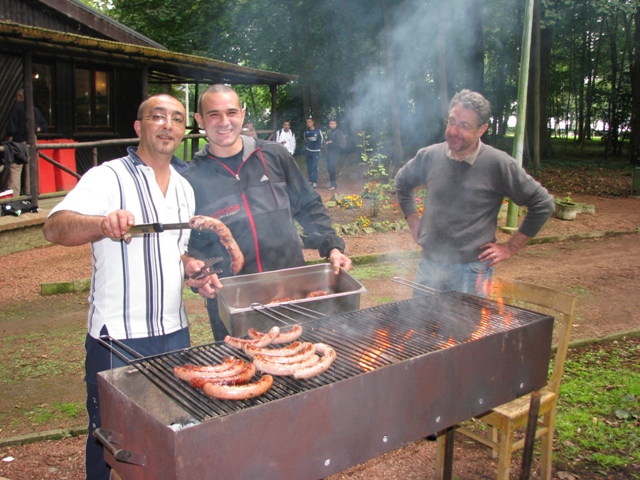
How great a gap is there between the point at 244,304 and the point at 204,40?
24800 mm

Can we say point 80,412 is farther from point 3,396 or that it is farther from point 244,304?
point 244,304

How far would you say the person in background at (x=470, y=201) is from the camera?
3.98m

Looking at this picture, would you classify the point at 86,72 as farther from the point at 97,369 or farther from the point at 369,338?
the point at 369,338

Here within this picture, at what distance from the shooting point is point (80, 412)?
4.34 m

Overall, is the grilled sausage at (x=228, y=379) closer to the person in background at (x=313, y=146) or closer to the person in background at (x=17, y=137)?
the person in background at (x=17, y=137)

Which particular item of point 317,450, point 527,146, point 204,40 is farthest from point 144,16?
point 317,450

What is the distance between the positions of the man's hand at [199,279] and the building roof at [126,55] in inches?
288

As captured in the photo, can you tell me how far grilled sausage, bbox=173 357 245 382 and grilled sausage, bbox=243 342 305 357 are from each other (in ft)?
0.41

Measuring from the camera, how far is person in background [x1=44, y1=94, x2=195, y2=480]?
2674 mm

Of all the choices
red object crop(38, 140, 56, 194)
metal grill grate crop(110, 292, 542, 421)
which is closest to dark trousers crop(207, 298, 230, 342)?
metal grill grate crop(110, 292, 542, 421)

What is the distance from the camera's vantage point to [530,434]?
335 cm

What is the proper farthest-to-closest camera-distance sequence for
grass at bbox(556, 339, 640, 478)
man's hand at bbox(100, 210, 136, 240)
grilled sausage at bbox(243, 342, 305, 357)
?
grass at bbox(556, 339, 640, 478) → grilled sausage at bbox(243, 342, 305, 357) → man's hand at bbox(100, 210, 136, 240)

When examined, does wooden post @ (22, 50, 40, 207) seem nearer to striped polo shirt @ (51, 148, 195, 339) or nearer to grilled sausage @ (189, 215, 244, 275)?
grilled sausage @ (189, 215, 244, 275)

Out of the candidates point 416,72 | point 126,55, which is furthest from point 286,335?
point 416,72
